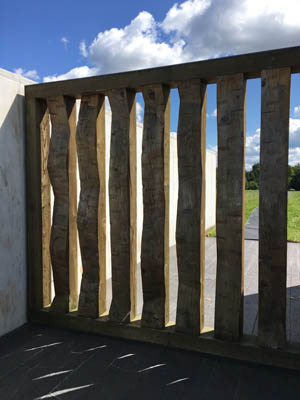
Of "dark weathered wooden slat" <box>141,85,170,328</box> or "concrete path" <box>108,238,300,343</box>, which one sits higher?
"dark weathered wooden slat" <box>141,85,170,328</box>

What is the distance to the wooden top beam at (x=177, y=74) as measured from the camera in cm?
210

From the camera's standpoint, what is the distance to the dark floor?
1.98 meters

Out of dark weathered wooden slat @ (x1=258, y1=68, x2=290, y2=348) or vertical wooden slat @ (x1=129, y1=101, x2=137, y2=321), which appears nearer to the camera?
dark weathered wooden slat @ (x1=258, y1=68, x2=290, y2=348)

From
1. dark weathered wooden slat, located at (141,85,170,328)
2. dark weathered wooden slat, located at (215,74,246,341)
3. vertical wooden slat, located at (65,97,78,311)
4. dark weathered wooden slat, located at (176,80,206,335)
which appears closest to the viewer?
dark weathered wooden slat, located at (215,74,246,341)

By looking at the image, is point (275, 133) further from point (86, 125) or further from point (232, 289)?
point (86, 125)

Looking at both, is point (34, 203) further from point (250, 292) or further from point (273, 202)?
point (250, 292)

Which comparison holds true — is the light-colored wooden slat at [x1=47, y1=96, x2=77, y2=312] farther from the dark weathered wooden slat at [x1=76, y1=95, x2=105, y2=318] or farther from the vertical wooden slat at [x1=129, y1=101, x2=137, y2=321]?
the vertical wooden slat at [x1=129, y1=101, x2=137, y2=321]

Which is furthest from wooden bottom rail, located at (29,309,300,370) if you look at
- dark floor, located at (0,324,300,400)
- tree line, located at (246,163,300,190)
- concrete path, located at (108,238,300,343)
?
tree line, located at (246,163,300,190)

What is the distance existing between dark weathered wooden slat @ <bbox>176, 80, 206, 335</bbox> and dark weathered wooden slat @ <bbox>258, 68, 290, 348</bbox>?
1.32 feet

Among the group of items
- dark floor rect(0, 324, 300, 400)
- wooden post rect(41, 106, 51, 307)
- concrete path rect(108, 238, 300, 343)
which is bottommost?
dark floor rect(0, 324, 300, 400)

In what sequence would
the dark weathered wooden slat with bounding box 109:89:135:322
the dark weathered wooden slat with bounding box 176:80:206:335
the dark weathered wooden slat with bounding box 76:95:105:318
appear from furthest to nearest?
the dark weathered wooden slat with bounding box 76:95:105:318, the dark weathered wooden slat with bounding box 109:89:135:322, the dark weathered wooden slat with bounding box 176:80:206:335

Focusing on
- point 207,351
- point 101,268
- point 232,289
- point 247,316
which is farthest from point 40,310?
point 247,316

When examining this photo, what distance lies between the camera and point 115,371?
220cm

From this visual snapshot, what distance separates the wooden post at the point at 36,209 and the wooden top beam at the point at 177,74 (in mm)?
180
